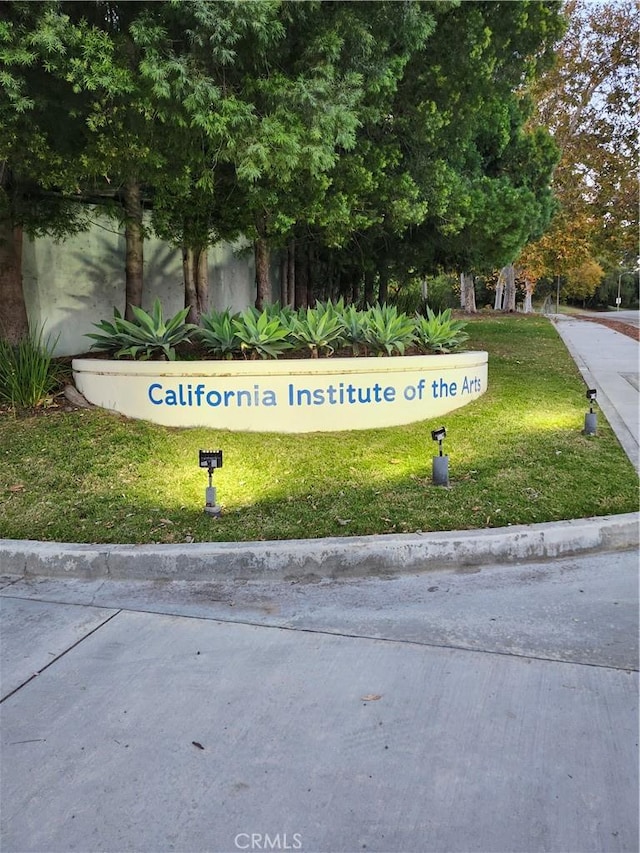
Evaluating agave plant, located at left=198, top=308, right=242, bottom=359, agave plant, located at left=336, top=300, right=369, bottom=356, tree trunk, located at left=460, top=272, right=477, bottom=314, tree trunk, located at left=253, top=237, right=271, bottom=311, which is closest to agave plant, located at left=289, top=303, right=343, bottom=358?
agave plant, located at left=336, top=300, right=369, bottom=356

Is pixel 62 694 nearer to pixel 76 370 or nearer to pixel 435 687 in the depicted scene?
pixel 435 687

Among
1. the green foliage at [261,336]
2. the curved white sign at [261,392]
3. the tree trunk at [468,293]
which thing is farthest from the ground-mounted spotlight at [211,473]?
the tree trunk at [468,293]

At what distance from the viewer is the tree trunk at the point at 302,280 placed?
15219mm

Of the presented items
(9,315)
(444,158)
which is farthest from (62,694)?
(444,158)

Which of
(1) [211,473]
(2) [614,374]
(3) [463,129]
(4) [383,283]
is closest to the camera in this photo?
(1) [211,473]

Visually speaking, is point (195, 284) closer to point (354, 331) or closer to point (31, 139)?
point (354, 331)

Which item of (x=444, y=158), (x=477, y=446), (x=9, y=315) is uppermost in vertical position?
(x=444, y=158)

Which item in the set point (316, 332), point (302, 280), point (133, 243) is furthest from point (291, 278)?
point (316, 332)

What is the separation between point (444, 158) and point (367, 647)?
9883mm

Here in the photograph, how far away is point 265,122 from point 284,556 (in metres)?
4.09

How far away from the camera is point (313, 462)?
A: 6.23 m

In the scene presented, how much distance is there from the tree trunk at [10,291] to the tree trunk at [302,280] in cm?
770

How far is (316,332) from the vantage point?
7.81m

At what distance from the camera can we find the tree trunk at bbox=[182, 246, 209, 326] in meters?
10.8
